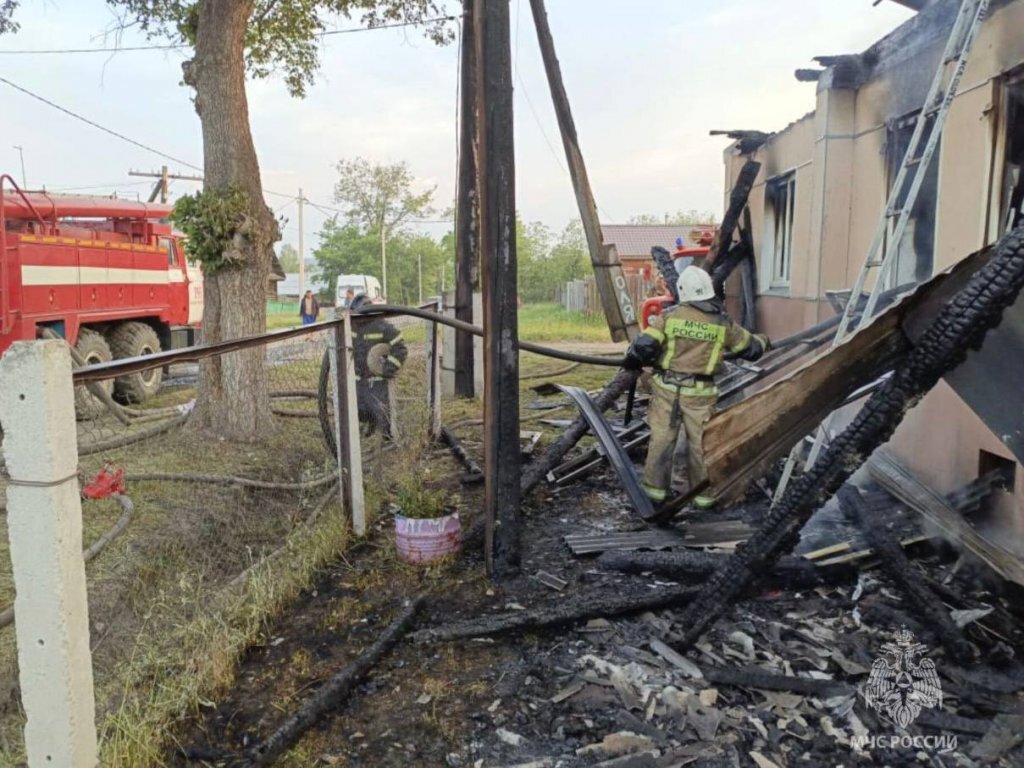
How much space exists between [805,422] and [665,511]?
6.14 ft

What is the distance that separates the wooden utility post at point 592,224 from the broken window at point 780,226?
230 cm

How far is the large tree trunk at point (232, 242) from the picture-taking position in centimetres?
730

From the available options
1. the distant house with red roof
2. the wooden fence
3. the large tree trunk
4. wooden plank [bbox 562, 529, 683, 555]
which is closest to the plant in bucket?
wooden plank [bbox 562, 529, 683, 555]

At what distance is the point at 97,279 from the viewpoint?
10125mm

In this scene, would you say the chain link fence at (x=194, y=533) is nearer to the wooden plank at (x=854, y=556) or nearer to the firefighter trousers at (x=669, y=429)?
the firefighter trousers at (x=669, y=429)

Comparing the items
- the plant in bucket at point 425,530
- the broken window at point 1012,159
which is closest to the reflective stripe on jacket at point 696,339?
the broken window at point 1012,159

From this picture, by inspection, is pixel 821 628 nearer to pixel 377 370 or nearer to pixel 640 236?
pixel 377 370

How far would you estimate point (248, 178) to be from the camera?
7355 millimetres

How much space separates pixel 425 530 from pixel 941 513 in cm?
294

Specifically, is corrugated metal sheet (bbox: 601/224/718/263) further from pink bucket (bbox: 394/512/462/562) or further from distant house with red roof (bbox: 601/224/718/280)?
pink bucket (bbox: 394/512/462/562)

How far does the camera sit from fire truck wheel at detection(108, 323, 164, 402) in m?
10.8

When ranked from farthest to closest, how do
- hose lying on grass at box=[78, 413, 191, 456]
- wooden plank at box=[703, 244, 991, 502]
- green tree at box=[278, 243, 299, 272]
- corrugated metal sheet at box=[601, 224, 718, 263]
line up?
green tree at box=[278, 243, 299, 272], corrugated metal sheet at box=[601, 224, 718, 263], hose lying on grass at box=[78, 413, 191, 456], wooden plank at box=[703, 244, 991, 502]

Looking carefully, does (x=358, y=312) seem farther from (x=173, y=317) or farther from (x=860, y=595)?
(x=173, y=317)

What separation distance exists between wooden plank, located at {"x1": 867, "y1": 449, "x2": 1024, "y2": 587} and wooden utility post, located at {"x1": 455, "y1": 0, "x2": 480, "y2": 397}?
18.8ft
